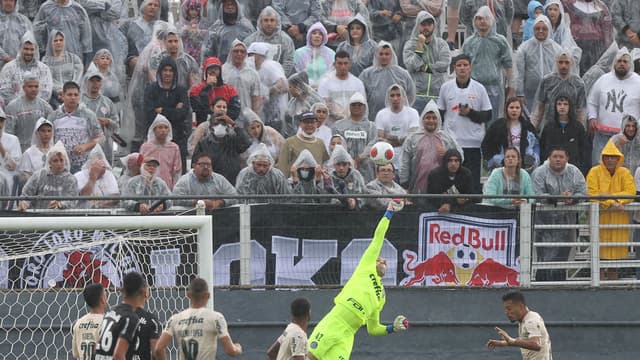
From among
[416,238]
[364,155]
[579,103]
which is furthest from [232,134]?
[579,103]

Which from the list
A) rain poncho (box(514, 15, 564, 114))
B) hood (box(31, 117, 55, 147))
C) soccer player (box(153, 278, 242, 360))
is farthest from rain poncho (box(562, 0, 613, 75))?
soccer player (box(153, 278, 242, 360))

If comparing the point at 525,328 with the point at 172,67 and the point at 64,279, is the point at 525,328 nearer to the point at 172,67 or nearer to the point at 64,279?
the point at 64,279

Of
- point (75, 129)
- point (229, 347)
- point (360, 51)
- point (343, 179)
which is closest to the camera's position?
point (229, 347)

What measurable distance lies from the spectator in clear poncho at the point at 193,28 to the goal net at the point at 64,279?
4201mm

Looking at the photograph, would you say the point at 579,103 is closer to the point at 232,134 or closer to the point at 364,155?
the point at 364,155

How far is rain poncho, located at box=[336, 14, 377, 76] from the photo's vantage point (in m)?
18.4

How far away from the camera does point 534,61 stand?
18.2 metres

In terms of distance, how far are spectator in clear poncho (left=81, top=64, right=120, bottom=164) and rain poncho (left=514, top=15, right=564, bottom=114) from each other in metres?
5.06

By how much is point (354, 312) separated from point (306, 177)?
2.75 meters

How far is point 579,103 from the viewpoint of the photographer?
1755 cm

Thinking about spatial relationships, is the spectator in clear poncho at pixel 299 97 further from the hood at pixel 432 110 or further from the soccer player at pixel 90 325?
the soccer player at pixel 90 325

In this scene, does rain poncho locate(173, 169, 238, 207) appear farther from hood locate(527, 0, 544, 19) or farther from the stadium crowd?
hood locate(527, 0, 544, 19)

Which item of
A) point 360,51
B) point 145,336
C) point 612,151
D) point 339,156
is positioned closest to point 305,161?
point 339,156

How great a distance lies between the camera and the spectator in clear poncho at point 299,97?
1727 centimetres
